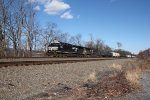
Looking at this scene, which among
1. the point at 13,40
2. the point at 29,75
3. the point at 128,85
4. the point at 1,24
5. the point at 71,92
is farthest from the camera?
the point at 13,40

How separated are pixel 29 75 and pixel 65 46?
30.9 meters

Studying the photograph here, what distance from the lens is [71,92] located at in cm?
1175

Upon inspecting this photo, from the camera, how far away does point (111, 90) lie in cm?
1188

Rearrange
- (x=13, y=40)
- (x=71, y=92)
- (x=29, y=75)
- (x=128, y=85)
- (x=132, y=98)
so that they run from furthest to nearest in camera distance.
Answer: (x=13, y=40) < (x=29, y=75) < (x=128, y=85) < (x=71, y=92) < (x=132, y=98)

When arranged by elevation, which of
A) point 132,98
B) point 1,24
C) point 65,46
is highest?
point 1,24

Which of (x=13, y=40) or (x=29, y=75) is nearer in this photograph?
(x=29, y=75)

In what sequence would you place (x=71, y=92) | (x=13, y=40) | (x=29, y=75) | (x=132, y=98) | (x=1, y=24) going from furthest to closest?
(x=13, y=40)
(x=1, y=24)
(x=29, y=75)
(x=71, y=92)
(x=132, y=98)

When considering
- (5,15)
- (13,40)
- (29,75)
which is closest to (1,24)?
(5,15)

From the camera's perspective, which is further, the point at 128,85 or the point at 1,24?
the point at 1,24

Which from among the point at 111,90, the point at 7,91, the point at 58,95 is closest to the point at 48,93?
the point at 58,95

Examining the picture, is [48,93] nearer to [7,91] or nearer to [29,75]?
[7,91]

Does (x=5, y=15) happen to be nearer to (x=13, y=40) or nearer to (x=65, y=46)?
(x=13, y=40)

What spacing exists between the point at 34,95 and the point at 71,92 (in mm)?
1883

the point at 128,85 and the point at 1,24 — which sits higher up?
the point at 1,24
